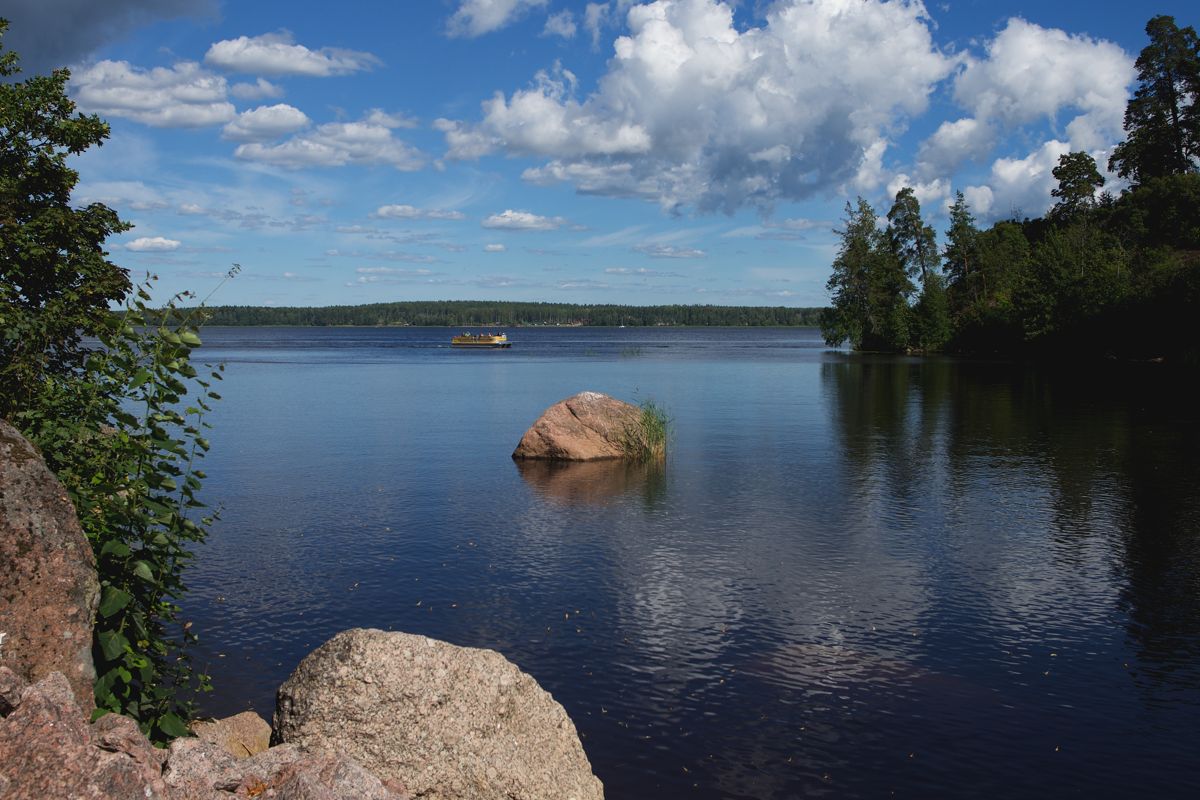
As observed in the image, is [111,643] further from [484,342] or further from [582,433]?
[484,342]

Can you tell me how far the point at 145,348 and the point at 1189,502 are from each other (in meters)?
27.3

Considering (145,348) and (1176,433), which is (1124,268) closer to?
(1176,433)

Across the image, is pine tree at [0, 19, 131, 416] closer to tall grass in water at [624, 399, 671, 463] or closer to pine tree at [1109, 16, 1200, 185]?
tall grass in water at [624, 399, 671, 463]

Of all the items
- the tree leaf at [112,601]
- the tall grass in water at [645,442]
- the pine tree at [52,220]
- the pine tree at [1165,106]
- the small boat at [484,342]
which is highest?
the pine tree at [1165,106]

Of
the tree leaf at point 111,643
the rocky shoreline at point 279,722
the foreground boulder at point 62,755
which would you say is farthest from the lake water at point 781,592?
the foreground boulder at point 62,755

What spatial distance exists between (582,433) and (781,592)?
17.6 meters

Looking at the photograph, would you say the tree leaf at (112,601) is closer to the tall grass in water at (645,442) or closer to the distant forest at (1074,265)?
the tall grass in water at (645,442)

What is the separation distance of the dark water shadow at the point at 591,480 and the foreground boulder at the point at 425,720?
17971 millimetres

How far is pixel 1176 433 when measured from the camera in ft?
134

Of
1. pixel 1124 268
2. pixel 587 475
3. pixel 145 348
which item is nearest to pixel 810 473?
pixel 587 475

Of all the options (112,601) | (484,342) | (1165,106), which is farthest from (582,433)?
(484,342)

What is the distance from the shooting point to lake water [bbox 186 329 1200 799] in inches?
506

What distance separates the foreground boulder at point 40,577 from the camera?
8.07 metres

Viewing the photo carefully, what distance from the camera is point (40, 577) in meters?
8.20
